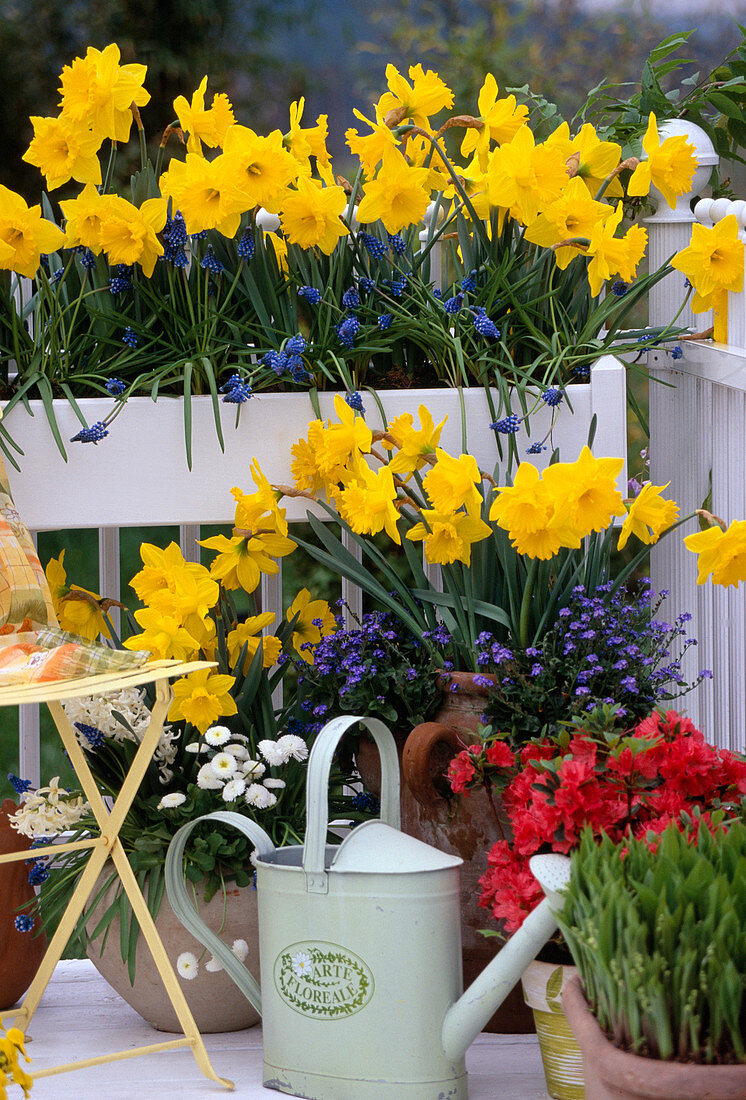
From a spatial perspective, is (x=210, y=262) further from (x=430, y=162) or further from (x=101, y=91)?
(x=430, y=162)

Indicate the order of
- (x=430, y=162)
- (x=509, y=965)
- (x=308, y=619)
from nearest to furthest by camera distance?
(x=509, y=965) < (x=308, y=619) < (x=430, y=162)

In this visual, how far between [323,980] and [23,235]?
117 cm

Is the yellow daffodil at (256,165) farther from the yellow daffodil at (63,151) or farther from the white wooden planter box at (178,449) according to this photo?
the white wooden planter box at (178,449)

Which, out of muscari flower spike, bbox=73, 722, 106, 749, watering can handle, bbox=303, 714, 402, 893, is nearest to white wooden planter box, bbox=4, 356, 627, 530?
muscari flower spike, bbox=73, 722, 106, 749

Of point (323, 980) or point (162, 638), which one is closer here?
point (323, 980)

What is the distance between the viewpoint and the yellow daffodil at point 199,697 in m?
1.65

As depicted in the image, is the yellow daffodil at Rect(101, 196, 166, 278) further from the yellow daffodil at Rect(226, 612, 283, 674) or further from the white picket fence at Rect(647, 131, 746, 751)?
the white picket fence at Rect(647, 131, 746, 751)

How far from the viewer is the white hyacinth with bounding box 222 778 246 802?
1.61m

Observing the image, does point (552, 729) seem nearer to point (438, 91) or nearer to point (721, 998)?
point (721, 998)

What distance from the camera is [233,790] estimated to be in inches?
63.4

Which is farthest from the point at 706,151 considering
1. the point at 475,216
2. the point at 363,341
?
the point at 363,341

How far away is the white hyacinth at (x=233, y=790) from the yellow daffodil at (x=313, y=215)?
815 millimetres

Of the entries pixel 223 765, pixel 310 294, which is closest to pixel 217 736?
pixel 223 765

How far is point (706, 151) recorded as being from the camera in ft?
7.14
